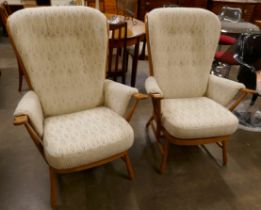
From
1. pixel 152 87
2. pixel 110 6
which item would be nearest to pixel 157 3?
pixel 110 6

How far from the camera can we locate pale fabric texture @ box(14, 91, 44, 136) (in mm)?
1145

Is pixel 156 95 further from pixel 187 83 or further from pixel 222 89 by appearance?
pixel 222 89

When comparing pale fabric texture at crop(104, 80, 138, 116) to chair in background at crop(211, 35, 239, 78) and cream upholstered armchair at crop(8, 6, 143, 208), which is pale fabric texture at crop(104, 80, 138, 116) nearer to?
cream upholstered armchair at crop(8, 6, 143, 208)

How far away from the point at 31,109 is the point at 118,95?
1.79 ft

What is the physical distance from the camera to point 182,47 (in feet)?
5.70

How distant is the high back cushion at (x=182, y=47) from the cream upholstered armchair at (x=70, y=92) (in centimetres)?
39

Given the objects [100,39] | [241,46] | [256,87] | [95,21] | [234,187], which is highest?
[95,21]

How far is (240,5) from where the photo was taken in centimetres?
438

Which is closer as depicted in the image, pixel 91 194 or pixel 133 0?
pixel 91 194

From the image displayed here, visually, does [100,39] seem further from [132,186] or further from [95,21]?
[132,186]

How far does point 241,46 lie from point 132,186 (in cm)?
168

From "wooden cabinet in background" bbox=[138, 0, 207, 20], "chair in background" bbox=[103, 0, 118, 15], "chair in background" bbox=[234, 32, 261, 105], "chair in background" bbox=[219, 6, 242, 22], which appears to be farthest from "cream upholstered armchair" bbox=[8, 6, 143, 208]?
"wooden cabinet in background" bbox=[138, 0, 207, 20]

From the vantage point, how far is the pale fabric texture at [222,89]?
162 cm

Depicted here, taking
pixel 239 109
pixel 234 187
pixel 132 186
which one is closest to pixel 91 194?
pixel 132 186
